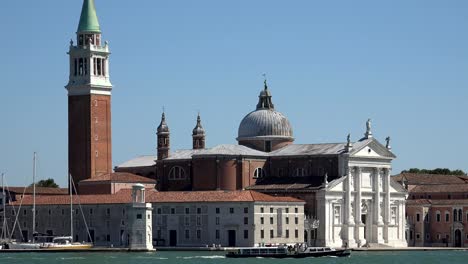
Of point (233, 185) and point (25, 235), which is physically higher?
point (233, 185)

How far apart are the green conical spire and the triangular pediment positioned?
2115 cm

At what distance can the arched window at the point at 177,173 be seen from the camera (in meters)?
118

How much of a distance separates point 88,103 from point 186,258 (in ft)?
83.8

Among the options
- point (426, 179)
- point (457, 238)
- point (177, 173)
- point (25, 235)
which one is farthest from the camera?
point (426, 179)

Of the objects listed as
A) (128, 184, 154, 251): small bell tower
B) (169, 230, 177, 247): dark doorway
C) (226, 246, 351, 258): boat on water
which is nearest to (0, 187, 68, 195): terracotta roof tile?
(169, 230, 177, 247): dark doorway

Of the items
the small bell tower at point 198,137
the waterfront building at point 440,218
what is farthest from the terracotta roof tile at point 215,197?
the waterfront building at point 440,218

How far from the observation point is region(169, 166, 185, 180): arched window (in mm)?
117562

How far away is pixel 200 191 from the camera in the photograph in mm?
109562

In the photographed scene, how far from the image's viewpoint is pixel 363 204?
112 meters

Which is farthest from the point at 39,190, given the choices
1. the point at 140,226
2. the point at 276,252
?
the point at 276,252

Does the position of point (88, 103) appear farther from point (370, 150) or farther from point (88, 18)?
point (370, 150)

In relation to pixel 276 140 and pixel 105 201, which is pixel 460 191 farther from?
pixel 105 201

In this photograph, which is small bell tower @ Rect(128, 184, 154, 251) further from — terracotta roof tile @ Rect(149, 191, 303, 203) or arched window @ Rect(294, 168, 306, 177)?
arched window @ Rect(294, 168, 306, 177)

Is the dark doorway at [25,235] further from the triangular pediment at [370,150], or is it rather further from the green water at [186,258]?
the triangular pediment at [370,150]
